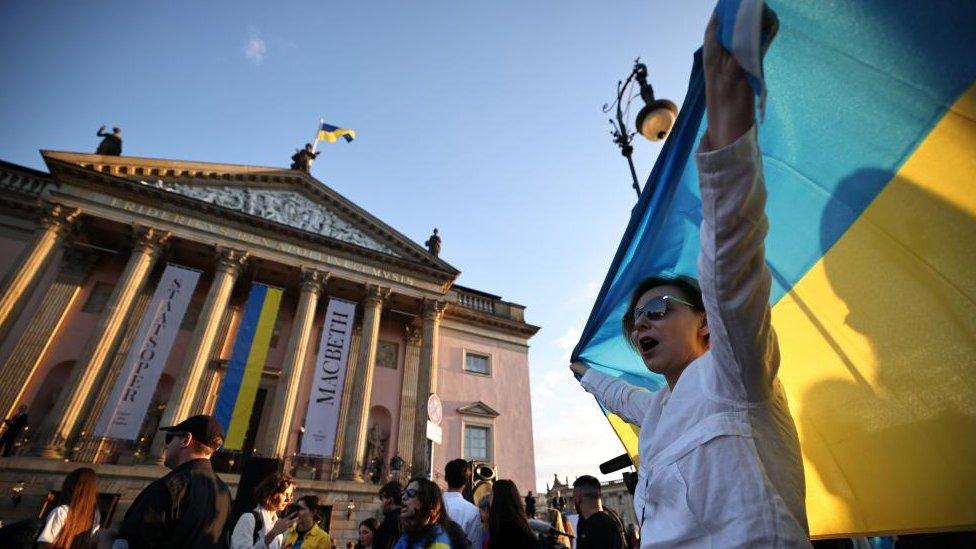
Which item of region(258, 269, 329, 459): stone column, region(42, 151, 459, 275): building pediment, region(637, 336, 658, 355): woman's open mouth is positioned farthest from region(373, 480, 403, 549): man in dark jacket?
region(42, 151, 459, 275): building pediment

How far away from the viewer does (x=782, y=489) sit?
1.12 m

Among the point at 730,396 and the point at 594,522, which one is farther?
the point at 594,522

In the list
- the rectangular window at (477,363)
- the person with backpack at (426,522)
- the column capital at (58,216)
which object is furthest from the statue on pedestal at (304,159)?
the person with backpack at (426,522)

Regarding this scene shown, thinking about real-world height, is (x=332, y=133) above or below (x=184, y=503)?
above

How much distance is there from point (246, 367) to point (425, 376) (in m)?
6.82

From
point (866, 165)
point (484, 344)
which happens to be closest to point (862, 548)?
point (866, 165)

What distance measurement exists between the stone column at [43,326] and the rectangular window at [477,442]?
15.7 meters

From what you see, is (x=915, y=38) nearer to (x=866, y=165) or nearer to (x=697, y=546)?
(x=866, y=165)

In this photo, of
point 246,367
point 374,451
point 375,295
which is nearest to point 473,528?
point 246,367

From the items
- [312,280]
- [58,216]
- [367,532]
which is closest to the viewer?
[367,532]

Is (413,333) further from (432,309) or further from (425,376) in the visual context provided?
(425,376)

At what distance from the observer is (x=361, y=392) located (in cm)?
1695

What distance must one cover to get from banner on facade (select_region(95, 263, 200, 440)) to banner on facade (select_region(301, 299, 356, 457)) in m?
4.72

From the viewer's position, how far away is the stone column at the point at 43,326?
12.6m
